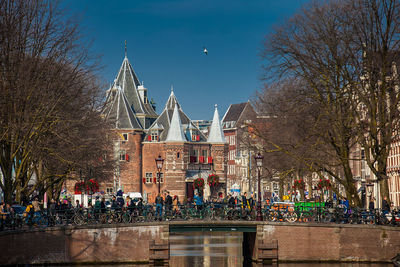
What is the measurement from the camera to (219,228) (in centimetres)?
4547

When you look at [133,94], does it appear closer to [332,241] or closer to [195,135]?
[195,135]

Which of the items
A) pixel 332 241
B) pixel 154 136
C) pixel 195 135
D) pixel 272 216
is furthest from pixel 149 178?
pixel 332 241

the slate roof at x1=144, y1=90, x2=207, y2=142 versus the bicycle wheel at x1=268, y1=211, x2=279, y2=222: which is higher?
the slate roof at x1=144, y1=90, x2=207, y2=142

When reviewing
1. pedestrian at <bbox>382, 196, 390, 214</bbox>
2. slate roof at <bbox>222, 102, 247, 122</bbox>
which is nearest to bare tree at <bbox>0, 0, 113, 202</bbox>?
pedestrian at <bbox>382, 196, 390, 214</bbox>

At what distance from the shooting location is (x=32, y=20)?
4134cm

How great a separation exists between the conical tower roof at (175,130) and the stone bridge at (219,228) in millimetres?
74030

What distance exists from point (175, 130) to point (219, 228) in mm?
75023

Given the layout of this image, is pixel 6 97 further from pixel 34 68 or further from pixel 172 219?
pixel 172 219

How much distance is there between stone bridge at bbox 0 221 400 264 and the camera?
42.4 meters

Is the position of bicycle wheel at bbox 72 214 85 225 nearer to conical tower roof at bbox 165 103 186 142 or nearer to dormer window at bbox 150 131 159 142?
conical tower roof at bbox 165 103 186 142

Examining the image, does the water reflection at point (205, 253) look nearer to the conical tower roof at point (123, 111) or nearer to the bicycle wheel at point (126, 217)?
the bicycle wheel at point (126, 217)

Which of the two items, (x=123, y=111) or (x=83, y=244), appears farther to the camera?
(x=123, y=111)

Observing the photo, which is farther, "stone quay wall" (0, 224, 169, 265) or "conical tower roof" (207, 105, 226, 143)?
"conical tower roof" (207, 105, 226, 143)

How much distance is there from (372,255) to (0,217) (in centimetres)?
1924
